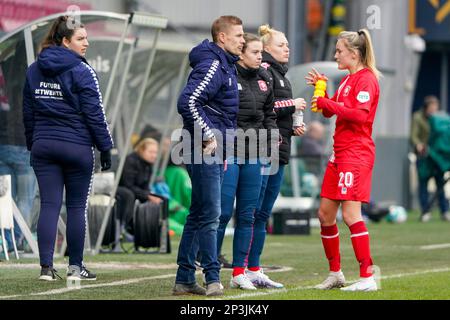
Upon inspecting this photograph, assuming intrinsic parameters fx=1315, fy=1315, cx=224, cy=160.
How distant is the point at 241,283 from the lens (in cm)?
1031

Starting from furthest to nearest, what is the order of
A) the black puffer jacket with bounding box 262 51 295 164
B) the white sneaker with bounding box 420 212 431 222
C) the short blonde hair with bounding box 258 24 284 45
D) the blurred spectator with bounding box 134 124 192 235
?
the white sneaker with bounding box 420 212 431 222, the blurred spectator with bounding box 134 124 192 235, the short blonde hair with bounding box 258 24 284 45, the black puffer jacket with bounding box 262 51 295 164

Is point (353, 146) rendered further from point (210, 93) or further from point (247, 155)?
point (210, 93)

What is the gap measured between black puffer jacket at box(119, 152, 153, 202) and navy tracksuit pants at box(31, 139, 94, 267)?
15.8ft

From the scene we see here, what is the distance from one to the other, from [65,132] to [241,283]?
75.1 inches

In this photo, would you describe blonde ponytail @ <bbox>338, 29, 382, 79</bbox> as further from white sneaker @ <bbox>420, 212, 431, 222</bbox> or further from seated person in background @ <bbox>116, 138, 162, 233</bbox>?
white sneaker @ <bbox>420, 212, 431, 222</bbox>

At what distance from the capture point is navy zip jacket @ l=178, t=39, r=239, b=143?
948 centimetres

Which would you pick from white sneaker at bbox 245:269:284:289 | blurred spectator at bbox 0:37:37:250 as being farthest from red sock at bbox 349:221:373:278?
blurred spectator at bbox 0:37:37:250

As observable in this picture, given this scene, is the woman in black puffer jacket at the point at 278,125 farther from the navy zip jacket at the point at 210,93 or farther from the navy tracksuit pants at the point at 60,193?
the navy tracksuit pants at the point at 60,193

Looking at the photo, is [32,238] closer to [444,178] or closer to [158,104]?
[158,104]

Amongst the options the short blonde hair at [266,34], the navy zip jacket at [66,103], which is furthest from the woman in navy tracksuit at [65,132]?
the short blonde hair at [266,34]

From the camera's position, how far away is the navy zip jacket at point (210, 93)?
31.1ft

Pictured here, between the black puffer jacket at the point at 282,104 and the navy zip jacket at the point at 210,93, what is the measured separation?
4.23 feet

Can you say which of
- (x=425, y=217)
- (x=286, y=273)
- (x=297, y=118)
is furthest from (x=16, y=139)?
(x=425, y=217)
